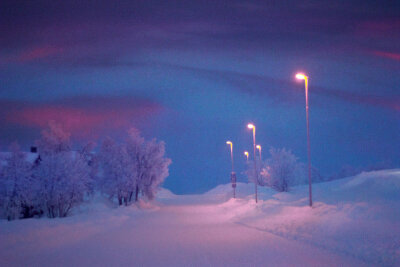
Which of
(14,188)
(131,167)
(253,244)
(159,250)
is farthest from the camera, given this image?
(131,167)

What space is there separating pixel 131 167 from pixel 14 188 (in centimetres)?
1726

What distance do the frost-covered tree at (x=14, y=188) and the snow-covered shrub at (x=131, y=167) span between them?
14572 millimetres

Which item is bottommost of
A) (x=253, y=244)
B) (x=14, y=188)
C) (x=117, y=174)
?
(x=253, y=244)

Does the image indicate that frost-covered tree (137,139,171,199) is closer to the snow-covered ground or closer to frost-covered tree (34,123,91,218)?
frost-covered tree (34,123,91,218)

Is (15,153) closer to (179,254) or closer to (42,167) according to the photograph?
(42,167)

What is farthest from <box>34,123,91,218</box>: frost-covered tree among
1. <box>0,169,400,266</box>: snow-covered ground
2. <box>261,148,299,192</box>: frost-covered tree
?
<box>261,148,299,192</box>: frost-covered tree

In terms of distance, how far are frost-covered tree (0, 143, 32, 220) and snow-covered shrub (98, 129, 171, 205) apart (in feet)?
47.8

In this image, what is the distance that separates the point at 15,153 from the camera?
102 ft

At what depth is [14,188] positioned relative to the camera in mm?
29641

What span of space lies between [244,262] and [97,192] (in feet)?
141

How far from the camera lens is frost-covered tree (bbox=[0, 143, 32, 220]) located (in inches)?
1156

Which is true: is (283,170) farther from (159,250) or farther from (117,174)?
(159,250)

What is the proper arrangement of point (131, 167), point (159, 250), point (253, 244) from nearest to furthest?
1. point (159, 250)
2. point (253, 244)
3. point (131, 167)

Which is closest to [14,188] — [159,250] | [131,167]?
[131,167]
